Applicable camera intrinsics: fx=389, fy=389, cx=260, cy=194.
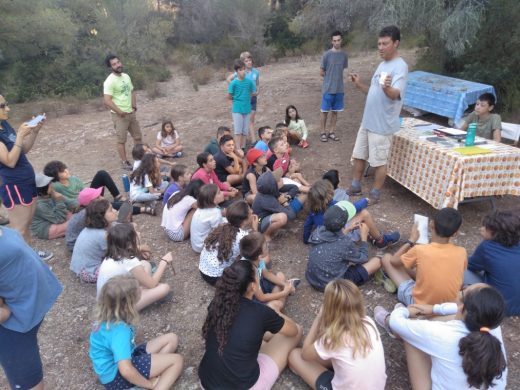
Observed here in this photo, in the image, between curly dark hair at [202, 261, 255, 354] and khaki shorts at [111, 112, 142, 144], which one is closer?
curly dark hair at [202, 261, 255, 354]

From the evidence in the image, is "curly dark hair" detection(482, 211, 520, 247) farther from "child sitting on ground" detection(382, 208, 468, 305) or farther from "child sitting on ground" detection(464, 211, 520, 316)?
"child sitting on ground" detection(382, 208, 468, 305)

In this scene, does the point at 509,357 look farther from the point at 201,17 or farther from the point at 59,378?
the point at 201,17

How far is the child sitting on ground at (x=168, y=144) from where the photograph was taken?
23.0 feet

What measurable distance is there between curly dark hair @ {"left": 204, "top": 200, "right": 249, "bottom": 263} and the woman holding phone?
2042 millimetres

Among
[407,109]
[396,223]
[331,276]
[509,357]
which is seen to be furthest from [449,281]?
[407,109]

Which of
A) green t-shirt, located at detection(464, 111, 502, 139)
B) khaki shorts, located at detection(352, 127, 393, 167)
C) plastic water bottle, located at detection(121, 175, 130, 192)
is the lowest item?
plastic water bottle, located at detection(121, 175, 130, 192)

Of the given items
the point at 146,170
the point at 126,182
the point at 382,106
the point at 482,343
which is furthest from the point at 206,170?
the point at 482,343

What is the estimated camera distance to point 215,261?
364 centimetres

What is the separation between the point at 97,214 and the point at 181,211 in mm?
1071

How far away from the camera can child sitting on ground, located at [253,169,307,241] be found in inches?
171

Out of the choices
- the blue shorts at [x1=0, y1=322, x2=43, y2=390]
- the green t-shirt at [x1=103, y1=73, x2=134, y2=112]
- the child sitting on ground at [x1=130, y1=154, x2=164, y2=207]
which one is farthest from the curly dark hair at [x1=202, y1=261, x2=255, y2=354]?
the green t-shirt at [x1=103, y1=73, x2=134, y2=112]

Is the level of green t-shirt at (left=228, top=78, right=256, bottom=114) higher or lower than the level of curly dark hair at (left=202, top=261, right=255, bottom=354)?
higher

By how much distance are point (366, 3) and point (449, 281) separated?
731 cm

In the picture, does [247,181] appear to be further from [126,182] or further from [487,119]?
[487,119]
